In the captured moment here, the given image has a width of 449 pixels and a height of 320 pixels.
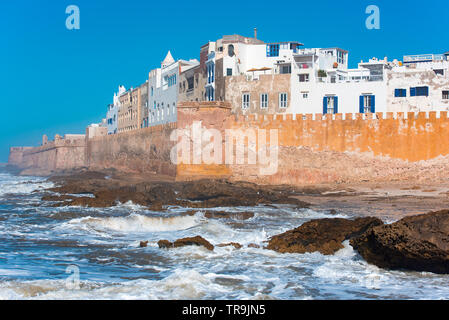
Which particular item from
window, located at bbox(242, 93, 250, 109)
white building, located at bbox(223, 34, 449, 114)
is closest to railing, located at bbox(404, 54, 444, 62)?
white building, located at bbox(223, 34, 449, 114)

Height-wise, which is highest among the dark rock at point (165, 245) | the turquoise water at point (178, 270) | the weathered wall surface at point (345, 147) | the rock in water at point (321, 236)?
the weathered wall surface at point (345, 147)

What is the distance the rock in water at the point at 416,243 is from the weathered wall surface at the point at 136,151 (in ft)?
70.1

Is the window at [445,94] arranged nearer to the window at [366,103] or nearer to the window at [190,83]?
the window at [366,103]

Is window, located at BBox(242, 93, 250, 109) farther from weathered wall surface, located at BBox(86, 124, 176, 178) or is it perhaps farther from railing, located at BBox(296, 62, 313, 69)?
railing, located at BBox(296, 62, 313, 69)

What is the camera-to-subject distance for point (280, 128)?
84.0ft

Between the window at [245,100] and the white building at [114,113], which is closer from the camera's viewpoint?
the window at [245,100]

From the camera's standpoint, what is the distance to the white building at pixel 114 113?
65.0 m

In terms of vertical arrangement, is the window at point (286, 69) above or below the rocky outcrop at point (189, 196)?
above

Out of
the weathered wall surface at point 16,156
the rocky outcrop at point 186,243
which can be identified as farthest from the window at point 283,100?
the weathered wall surface at point 16,156

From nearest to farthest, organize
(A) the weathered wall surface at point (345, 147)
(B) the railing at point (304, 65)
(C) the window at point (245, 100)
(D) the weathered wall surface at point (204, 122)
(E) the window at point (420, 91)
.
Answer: (A) the weathered wall surface at point (345, 147), (D) the weathered wall surface at point (204, 122), (E) the window at point (420, 91), (C) the window at point (245, 100), (B) the railing at point (304, 65)

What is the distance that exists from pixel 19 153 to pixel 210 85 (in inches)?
2880

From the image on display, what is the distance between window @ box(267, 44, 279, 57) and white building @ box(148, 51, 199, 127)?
764cm

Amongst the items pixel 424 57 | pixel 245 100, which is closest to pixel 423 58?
pixel 424 57

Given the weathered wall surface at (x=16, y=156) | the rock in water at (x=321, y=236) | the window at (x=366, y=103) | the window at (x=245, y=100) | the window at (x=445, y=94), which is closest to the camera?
the rock in water at (x=321, y=236)
